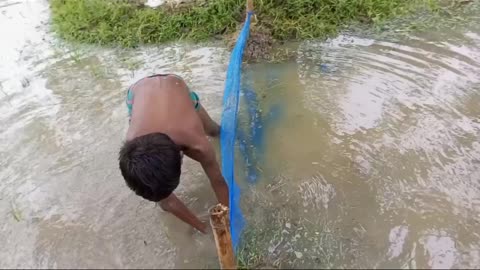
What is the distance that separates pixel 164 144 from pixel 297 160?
1.47 m

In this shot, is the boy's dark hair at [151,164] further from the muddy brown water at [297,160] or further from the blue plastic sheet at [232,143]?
the muddy brown water at [297,160]

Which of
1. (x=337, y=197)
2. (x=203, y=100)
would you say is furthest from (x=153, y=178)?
(x=203, y=100)

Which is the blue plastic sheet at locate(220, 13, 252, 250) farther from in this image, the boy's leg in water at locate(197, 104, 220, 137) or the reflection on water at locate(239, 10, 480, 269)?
the reflection on water at locate(239, 10, 480, 269)

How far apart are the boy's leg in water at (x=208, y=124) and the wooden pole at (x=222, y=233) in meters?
1.13

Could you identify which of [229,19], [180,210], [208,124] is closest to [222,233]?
[180,210]

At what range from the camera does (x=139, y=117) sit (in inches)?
94.4

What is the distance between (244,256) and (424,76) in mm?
2315

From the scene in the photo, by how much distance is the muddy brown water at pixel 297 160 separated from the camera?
2760 millimetres

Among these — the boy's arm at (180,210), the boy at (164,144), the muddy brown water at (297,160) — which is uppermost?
the boy at (164,144)

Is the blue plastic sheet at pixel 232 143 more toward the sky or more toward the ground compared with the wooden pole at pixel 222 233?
more toward the ground

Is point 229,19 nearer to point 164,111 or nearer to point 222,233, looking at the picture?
point 164,111

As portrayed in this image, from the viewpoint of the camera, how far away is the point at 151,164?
6.53 ft

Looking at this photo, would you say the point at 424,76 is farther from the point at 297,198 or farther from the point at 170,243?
the point at 170,243

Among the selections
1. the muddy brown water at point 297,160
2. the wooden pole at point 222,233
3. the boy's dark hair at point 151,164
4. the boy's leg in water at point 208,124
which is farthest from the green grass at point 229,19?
the wooden pole at point 222,233
